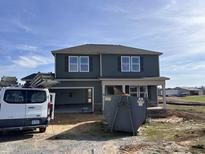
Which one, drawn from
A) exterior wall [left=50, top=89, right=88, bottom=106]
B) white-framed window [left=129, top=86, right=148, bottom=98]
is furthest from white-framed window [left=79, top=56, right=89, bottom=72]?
white-framed window [left=129, top=86, right=148, bottom=98]

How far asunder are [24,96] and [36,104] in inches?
24.3

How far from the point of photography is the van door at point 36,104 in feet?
34.2

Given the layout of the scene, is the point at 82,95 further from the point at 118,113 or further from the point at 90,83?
the point at 118,113

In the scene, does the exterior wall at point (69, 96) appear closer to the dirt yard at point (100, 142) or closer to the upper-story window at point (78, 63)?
the upper-story window at point (78, 63)

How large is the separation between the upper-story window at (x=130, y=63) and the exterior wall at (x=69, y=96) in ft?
18.8

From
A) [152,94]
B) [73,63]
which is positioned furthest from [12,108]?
[152,94]

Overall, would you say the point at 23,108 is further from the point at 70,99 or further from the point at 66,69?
the point at 70,99

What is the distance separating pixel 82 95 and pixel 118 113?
551 inches

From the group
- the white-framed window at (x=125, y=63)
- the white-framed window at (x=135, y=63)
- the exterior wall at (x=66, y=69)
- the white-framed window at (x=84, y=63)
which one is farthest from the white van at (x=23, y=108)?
the white-framed window at (x=135, y=63)

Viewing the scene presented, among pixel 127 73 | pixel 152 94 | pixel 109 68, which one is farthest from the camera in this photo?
pixel 152 94

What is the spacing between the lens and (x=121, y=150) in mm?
8258

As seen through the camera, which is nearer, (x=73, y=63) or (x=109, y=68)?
(x=73, y=63)

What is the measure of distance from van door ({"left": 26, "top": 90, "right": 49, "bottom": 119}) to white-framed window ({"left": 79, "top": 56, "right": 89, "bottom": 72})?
10.7 metres

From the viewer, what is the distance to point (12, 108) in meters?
10.0
